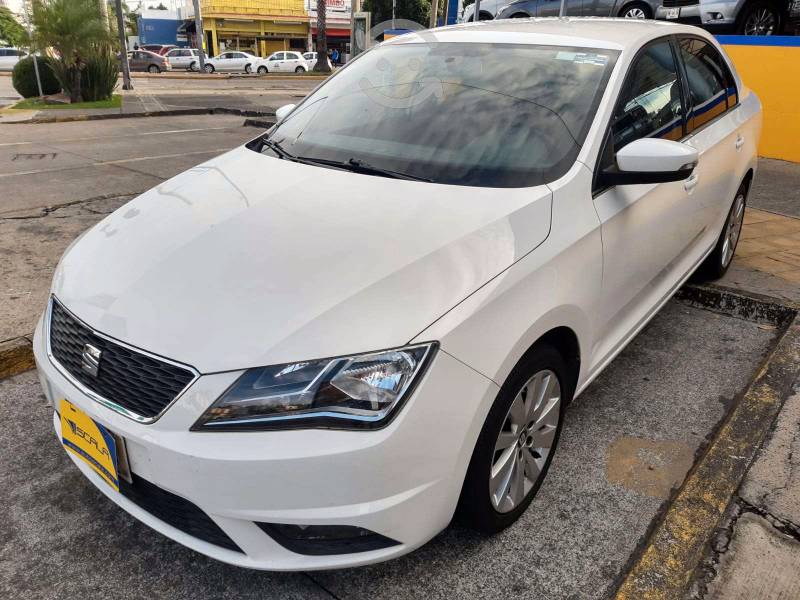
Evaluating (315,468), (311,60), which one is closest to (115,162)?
(315,468)

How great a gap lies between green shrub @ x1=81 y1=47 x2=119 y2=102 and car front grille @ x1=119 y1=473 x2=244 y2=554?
1812 centimetres

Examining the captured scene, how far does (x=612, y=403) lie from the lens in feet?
10.0

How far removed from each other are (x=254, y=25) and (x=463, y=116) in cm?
5416

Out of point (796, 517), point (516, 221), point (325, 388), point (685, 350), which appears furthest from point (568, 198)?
point (685, 350)

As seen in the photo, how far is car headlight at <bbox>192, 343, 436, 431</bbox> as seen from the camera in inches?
64.0

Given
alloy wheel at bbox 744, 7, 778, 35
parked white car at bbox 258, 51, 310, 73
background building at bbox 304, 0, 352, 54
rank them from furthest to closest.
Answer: background building at bbox 304, 0, 352, 54, parked white car at bbox 258, 51, 310, 73, alloy wheel at bbox 744, 7, 778, 35

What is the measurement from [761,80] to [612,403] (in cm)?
740

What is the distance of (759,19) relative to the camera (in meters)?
8.43

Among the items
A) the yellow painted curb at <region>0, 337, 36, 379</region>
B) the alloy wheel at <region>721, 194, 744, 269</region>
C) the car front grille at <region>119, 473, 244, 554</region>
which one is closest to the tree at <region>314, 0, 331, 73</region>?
the alloy wheel at <region>721, 194, 744, 269</region>

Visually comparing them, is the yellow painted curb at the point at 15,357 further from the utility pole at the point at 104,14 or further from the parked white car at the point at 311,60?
the parked white car at the point at 311,60

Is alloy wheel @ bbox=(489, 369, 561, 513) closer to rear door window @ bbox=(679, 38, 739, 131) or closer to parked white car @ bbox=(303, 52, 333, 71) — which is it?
rear door window @ bbox=(679, 38, 739, 131)

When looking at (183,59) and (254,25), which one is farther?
(254,25)

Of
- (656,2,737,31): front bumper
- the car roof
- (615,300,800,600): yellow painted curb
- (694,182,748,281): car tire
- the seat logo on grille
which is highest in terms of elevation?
(656,2,737,31): front bumper

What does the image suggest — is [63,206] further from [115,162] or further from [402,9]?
[402,9]
